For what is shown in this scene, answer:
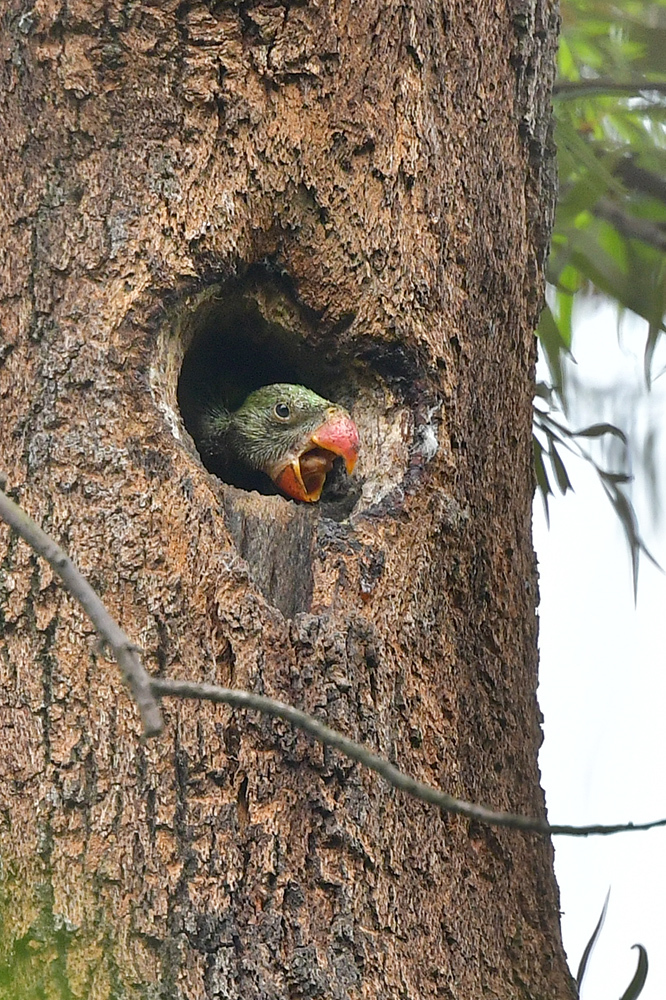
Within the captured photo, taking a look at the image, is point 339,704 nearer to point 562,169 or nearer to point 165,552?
point 165,552

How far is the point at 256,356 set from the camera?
4.05 m

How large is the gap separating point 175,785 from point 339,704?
385 millimetres

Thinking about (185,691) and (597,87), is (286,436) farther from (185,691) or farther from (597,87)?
(185,691)

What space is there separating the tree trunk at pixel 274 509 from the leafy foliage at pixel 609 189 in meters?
1.57

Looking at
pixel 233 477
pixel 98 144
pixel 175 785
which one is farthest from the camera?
pixel 233 477

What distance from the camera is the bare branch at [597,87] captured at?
4.84 m

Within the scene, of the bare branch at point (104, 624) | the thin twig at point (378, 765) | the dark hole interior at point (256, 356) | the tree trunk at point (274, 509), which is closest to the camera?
the bare branch at point (104, 624)

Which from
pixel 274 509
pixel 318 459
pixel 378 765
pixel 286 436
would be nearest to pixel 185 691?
pixel 378 765

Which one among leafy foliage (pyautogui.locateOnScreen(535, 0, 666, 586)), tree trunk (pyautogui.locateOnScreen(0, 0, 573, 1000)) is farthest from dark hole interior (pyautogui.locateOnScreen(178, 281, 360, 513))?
leafy foliage (pyautogui.locateOnScreen(535, 0, 666, 586))

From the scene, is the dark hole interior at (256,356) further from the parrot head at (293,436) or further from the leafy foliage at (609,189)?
the leafy foliage at (609,189)

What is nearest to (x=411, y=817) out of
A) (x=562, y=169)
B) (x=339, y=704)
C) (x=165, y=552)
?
(x=339, y=704)

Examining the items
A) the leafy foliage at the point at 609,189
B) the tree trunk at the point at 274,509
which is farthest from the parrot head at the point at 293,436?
the leafy foliage at the point at 609,189

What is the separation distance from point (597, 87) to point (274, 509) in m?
2.74

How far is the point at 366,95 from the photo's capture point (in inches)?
122
